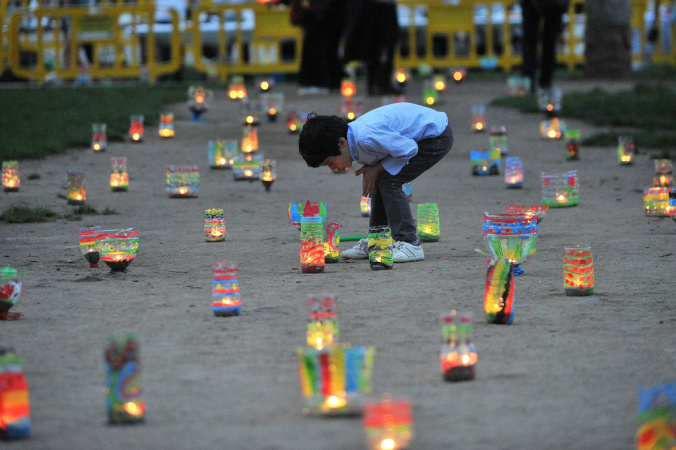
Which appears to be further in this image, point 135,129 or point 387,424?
point 135,129

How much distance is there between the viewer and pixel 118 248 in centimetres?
672

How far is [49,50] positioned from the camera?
84.1ft

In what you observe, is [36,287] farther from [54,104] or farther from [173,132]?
[54,104]

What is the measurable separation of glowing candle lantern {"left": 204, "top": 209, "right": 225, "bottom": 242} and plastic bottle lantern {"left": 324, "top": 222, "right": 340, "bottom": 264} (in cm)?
112

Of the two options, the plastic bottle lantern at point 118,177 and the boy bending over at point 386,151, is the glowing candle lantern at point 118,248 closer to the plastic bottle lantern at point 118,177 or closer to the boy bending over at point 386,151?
the boy bending over at point 386,151

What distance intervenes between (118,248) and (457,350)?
3.02m

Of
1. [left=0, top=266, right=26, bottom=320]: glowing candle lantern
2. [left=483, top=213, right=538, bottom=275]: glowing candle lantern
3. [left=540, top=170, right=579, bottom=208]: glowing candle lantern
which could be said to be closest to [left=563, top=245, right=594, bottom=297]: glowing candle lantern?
[left=483, top=213, right=538, bottom=275]: glowing candle lantern

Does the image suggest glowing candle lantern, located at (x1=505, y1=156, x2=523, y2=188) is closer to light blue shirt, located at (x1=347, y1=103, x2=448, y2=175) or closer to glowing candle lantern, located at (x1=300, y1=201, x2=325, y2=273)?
light blue shirt, located at (x1=347, y1=103, x2=448, y2=175)

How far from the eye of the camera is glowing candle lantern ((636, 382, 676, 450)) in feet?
A: 11.2

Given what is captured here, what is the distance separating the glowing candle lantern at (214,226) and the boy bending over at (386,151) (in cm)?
107

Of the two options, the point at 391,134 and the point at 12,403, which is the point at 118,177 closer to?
the point at 391,134

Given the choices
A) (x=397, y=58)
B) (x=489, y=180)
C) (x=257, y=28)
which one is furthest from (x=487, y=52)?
(x=489, y=180)

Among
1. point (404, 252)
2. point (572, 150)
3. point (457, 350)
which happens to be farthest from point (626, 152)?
point (457, 350)

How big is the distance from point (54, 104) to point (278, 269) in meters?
12.3
